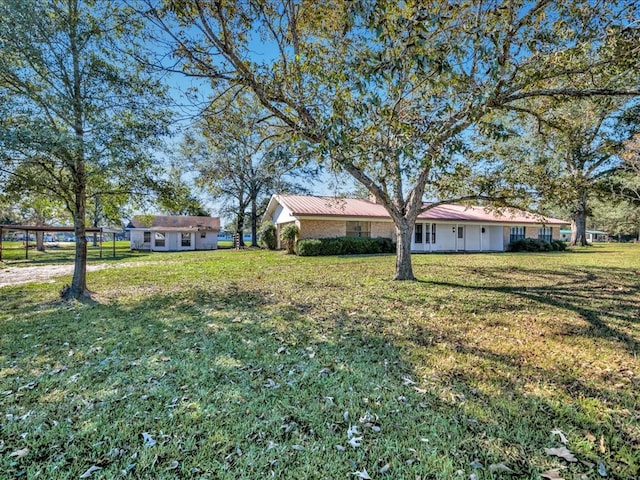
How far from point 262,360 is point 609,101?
862cm

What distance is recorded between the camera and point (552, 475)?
7.13 feet

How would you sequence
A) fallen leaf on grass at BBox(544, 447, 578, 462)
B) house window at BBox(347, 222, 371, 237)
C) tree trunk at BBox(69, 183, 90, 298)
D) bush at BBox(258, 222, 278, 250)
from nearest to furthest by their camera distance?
1. fallen leaf on grass at BBox(544, 447, 578, 462)
2. tree trunk at BBox(69, 183, 90, 298)
3. house window at BBox(347, 222, 371, 237)
4. bush at BBox(258, 222, 278, 250)

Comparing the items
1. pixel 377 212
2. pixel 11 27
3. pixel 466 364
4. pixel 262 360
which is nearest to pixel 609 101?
pixel 466 364

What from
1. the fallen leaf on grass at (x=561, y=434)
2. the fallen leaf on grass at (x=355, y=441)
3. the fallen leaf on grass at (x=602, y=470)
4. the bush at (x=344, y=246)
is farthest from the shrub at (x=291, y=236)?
the fallen leaf on grass at (x=602, y=470)

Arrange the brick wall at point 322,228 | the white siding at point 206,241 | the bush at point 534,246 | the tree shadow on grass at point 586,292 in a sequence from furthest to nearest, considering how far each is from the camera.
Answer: the white siding at point 206,241
the bush at point 534,246
the brick wall at point 322,228
the tree shadow on grass at point 586,292

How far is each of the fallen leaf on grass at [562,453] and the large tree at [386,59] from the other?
11.5ft

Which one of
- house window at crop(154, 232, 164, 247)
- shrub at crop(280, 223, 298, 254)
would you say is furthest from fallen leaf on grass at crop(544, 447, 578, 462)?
house window at crop(154, 232, 164, 247)

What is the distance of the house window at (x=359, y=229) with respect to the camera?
21.6 meters

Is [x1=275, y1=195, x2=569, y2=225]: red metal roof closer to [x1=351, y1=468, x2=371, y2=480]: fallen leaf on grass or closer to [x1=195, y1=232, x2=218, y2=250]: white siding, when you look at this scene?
[x1=195, y1=232, x2=218, y2=250]: white siding

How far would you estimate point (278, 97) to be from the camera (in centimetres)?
688

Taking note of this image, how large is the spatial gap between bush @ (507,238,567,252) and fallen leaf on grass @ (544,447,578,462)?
80.1ft

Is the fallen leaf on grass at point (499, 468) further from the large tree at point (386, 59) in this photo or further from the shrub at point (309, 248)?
the shrub at point (309, 248)

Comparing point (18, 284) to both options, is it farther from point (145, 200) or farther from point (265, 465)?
point (265, 465)

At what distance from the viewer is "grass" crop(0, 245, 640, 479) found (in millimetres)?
2363
